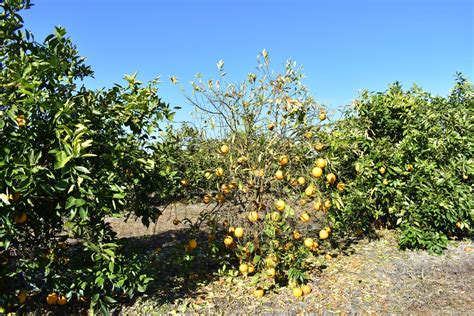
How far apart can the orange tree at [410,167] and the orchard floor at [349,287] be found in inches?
16.3

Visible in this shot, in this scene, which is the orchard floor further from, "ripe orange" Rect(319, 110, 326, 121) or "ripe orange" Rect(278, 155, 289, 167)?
"ripe orange" Rect(319, 110, 326, 121)

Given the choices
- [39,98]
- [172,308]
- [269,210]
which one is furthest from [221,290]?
[39,98]

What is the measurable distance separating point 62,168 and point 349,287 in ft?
10.5

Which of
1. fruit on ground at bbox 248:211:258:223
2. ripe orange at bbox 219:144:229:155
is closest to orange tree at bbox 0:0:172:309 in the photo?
ripe orange at bbox 219:144:229:155

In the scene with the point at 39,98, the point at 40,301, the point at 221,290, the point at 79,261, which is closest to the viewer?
the point at 39,98

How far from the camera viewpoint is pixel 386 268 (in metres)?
4.32

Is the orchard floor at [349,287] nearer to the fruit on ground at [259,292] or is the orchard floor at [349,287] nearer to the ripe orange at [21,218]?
the fruit on ground at [259,292]

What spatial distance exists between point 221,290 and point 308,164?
176 cm

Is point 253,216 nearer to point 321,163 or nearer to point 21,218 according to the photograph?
point 321,163

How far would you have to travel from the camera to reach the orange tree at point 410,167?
4.88 meters

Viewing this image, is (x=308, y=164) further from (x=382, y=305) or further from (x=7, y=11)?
(x=7, y=11)

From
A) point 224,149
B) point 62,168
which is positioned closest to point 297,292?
point 224,149

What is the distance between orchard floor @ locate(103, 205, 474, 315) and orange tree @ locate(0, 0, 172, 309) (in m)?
0.70

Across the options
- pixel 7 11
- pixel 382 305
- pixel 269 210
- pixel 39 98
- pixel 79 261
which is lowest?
pixel 382 305
